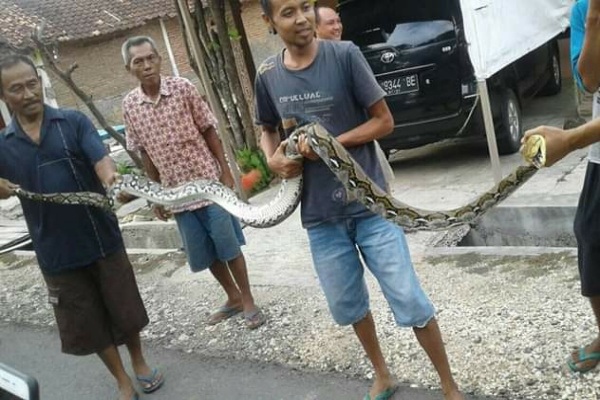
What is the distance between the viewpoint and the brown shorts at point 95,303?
12.5 ft

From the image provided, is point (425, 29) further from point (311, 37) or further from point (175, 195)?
point (311, 37)

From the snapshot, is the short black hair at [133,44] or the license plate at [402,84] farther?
the license plate at [402,84]

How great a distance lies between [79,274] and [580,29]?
121 inches

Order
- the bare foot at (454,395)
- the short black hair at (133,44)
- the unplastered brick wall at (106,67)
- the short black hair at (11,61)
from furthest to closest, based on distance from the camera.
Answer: the unplastered brick wall at (106,67), the short black hair at (133,44), the short black hair at (11,61), the bare foot at (454,395)

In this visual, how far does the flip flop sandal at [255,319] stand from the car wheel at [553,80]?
7.20 m

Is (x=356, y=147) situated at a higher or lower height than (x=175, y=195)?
higher

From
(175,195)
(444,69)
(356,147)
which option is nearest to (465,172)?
(444,69)

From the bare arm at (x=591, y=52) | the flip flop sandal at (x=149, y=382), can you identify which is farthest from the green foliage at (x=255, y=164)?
the bare arm at (x=591, y=52)

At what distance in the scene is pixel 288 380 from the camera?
153 inches

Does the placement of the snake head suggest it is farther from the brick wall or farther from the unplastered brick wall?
the unplastered brick wall

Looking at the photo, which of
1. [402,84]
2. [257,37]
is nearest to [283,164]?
[402,84]

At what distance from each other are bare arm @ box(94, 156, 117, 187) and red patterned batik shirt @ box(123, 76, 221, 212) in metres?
0.84

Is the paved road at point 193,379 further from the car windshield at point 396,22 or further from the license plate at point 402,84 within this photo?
the car windshield at point 396,22

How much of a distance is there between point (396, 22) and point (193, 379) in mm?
5114
